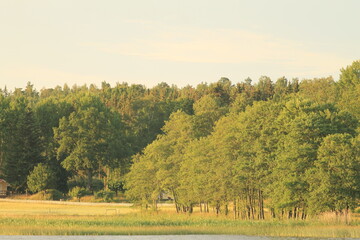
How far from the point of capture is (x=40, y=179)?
13325cm

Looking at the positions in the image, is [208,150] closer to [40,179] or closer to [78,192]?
[78,192]

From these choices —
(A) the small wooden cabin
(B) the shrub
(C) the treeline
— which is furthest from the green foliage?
(C) the treeline

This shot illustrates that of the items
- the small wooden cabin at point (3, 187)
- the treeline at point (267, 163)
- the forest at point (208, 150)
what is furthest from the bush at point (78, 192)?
the treeline at point (267, 163)

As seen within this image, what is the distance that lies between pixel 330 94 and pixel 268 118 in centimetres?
7536

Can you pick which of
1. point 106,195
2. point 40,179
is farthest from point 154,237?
point 40,179

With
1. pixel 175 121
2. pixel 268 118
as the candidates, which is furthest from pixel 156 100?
pixel 268 118

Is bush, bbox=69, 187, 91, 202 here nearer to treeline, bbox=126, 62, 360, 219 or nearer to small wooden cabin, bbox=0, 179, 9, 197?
small wooden cabin, bbox=0, 179, 9, 197

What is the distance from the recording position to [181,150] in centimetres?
9775

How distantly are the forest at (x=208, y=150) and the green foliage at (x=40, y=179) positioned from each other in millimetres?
206

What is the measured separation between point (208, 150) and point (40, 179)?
57664 millimetres

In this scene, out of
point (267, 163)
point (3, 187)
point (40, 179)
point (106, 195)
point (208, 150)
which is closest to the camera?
point (267, 163)

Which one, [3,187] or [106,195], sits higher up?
[3,187]

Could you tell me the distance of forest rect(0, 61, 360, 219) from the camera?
217 ft

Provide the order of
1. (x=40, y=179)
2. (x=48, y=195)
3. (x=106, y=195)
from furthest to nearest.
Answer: (x=40, y=179)
(x=48, y=195)
(x=106, y=195)
